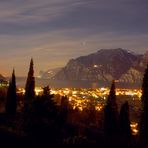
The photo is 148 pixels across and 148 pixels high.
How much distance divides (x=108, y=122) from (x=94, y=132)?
3.01 meters

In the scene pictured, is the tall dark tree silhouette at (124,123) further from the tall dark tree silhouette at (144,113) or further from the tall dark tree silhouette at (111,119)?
the tall dark tree silhouette at (144,113)

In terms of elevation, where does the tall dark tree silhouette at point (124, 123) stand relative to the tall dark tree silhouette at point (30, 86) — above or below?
below

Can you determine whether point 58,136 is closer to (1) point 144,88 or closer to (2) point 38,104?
(2) point 38,104

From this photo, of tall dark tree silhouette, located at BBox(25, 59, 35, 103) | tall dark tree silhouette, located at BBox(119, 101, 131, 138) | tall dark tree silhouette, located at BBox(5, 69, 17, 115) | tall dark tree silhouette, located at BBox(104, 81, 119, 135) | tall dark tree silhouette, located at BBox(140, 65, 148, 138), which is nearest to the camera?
tall dark tree silhouette, located at BBox(140, 65, 148, 138)

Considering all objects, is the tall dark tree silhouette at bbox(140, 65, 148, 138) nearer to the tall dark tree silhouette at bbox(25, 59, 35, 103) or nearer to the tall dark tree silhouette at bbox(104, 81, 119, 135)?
the tall dark tree silhouette at bbox(104, 81, 119, 135)

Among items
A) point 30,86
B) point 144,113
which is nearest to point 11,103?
point 30,86

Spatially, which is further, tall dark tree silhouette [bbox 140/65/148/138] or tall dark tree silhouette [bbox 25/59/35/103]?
tall dark tree silhouette [bbox 25/59/35/103]

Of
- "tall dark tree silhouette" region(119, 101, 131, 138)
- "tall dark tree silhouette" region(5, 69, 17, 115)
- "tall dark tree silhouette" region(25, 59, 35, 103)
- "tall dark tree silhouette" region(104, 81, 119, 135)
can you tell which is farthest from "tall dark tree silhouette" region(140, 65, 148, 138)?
"tall dark tree silhouette" region(25, 59, 35, 103)

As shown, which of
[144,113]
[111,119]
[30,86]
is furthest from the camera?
[30,86]

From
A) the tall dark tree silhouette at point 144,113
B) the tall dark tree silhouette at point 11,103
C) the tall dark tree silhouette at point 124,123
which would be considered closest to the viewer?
the tall dark tree silhouette at point 144,113

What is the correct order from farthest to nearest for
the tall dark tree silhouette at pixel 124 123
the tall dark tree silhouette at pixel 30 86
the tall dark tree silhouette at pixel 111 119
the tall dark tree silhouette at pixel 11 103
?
1. the tall dark tree silhouette at pixel 30 86
2. the tall dark tree silhouette at pixel 11 103
3. the tall dark tree silhouette at pixel 111 119
4. the tall dark tree silhouette at pixel 124 123

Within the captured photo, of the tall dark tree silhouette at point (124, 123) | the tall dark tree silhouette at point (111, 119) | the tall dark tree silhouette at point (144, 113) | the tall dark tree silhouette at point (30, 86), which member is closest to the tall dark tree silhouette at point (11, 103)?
the tall dark tree silhouette at point (30, 86)

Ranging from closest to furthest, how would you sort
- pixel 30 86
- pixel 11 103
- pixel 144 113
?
1. pixel 144 113
2. pixel 11 103
3. pixel 30 86

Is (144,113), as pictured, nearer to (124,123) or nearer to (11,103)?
(124,123)
